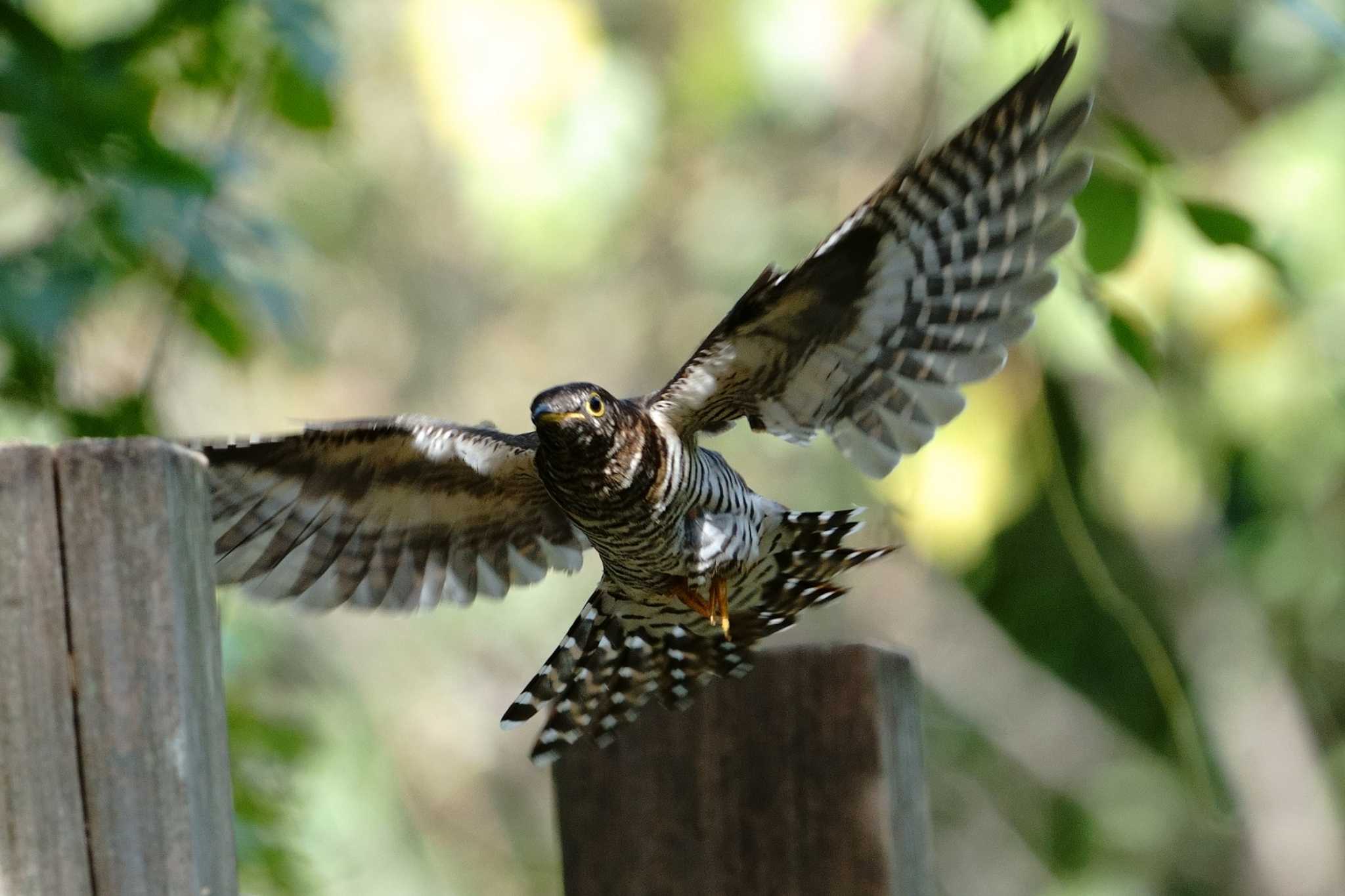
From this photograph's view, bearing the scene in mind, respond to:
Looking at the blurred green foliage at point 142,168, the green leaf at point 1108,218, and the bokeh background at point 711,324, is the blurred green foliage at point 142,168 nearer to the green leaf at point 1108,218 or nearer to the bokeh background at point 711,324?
the bokeh background at point 711,324

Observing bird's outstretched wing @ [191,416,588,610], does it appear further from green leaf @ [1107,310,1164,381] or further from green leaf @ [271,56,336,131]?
green leaf @ [1107,310,1164,381]

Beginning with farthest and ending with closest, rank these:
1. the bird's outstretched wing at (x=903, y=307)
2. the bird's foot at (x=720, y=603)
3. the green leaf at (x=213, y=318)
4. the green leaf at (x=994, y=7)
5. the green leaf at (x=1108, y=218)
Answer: the green leaf at (x=213, y=318), the bird's foot at (x=720, y=603), the bird's outstretched wing at (x=903, y=307), the green leaf at (x=1108, y=218), the green leaf at (x=994, y=7)

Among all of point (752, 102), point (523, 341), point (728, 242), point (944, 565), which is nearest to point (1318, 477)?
point (944, 565)

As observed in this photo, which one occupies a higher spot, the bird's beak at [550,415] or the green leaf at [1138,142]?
the green leaf at [1138,142]

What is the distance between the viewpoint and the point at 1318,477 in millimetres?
4977

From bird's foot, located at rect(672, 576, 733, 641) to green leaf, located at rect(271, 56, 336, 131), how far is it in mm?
1383

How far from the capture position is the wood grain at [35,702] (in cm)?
112

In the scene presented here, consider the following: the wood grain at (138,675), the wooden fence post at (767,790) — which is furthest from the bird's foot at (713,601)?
the wood grain at (138,675)

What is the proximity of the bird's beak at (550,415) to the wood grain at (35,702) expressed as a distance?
1.42 meters

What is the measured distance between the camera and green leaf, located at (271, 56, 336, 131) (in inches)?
128

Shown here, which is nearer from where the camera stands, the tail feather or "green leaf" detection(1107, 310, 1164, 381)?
"green leaf" detection(1107, 310, 1164, 381)

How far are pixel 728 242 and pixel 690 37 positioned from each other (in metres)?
1.16

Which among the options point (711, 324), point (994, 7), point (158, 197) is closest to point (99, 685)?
point (994, 7)

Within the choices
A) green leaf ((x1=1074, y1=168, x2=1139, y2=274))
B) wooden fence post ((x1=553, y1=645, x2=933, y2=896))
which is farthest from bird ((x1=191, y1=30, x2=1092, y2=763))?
wooden fence post ((x1=553, y1=645, x2=933, y2=896))
